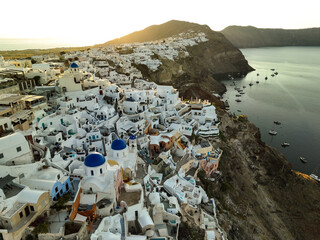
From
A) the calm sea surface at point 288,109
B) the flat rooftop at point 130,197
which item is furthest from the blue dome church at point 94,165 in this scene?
the calm sea surface at point 288,109

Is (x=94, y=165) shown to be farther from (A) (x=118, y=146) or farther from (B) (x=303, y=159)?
(B) (x=303, y=159)

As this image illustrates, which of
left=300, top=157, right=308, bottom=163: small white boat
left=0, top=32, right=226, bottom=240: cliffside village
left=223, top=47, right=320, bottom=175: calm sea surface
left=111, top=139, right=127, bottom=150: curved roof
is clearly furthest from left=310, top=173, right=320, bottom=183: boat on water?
left=111, top=139, right=127, bottom=150: curved roof

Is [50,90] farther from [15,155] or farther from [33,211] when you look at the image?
[33,211]

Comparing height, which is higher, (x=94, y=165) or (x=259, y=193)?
(x=94, y=165)

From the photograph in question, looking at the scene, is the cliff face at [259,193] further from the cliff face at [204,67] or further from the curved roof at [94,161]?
the cliff face at [204,67]

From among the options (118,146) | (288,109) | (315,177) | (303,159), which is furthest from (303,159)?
(118,146)

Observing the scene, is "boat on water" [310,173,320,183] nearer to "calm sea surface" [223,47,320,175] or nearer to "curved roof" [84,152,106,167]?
"calm sea surface" [223,47,320,175]

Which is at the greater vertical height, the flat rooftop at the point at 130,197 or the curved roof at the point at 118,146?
the curved roof at the point at 118,146
